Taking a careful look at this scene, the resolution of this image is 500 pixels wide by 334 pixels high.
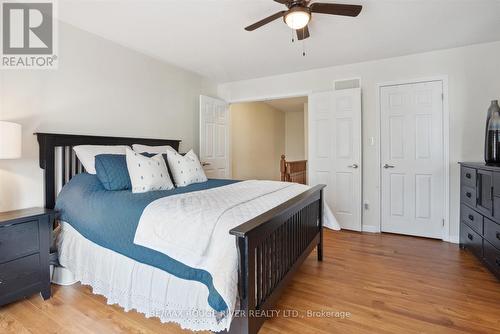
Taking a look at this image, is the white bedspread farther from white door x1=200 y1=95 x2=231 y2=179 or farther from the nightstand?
white door x1=200 y1=95 x2=231 y2=179

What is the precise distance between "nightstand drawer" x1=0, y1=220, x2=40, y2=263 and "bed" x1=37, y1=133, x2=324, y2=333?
26 centimetres

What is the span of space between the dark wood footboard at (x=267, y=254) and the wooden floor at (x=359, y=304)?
27cm

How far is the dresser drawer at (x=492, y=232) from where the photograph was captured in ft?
7.01

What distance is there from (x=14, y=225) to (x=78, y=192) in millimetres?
455

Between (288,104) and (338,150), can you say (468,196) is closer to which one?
(338,150)

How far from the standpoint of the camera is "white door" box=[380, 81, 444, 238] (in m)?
3.28

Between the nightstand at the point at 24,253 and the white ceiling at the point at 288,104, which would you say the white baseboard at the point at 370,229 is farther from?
the nightstand at the point at 24,253

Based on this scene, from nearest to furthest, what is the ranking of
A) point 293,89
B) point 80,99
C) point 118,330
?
point 118,330, point 80,99, point 293,89

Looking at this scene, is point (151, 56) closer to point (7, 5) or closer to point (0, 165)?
point (7, 5)

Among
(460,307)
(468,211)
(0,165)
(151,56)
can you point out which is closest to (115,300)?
(0,165)

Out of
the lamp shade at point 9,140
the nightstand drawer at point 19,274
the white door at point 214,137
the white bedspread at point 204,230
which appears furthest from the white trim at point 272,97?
the nightstand drawer at point 19,274

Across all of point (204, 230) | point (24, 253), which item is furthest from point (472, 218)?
point (24, 253)

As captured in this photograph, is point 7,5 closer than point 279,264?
No

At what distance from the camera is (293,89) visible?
4.09 m
